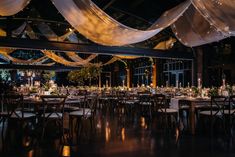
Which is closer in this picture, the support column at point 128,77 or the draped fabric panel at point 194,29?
the draped fabric panel at point 194,29

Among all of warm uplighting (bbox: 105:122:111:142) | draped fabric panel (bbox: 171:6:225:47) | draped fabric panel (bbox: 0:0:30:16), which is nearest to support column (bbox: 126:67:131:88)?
warm uplighting (bbox: 105:122:111:142)

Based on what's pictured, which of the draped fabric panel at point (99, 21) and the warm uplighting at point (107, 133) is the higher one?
the draped fabric panel at point (99, 21)

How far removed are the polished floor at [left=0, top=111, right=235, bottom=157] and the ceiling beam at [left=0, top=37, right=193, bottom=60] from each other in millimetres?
4794

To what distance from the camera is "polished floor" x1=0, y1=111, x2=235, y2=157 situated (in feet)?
13.0

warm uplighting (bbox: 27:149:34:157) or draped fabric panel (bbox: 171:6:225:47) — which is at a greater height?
draped fabric panel (bbox: 171:6:225:47)

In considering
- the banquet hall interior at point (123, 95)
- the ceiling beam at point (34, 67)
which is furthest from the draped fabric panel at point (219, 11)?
the ceiling beam at point (34, 67)

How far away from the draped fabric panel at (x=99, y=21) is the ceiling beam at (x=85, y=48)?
526cm

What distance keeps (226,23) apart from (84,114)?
2.99m

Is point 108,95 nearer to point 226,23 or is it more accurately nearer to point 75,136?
point 75,136

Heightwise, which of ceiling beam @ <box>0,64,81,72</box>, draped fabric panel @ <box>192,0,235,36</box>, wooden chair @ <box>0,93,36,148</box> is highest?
ceiling beam @ <box>0,64,81,72</box>

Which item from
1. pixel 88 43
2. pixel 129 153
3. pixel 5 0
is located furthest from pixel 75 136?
pixel 88 43

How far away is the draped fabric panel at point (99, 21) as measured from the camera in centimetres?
464

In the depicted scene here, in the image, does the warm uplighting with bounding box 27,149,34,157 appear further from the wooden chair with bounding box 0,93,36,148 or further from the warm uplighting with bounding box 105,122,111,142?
the warm uplighting with bounding box 105,122,111,142

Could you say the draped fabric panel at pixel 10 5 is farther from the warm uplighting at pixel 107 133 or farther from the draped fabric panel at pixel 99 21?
the warm uplighting at pixel 107 133
